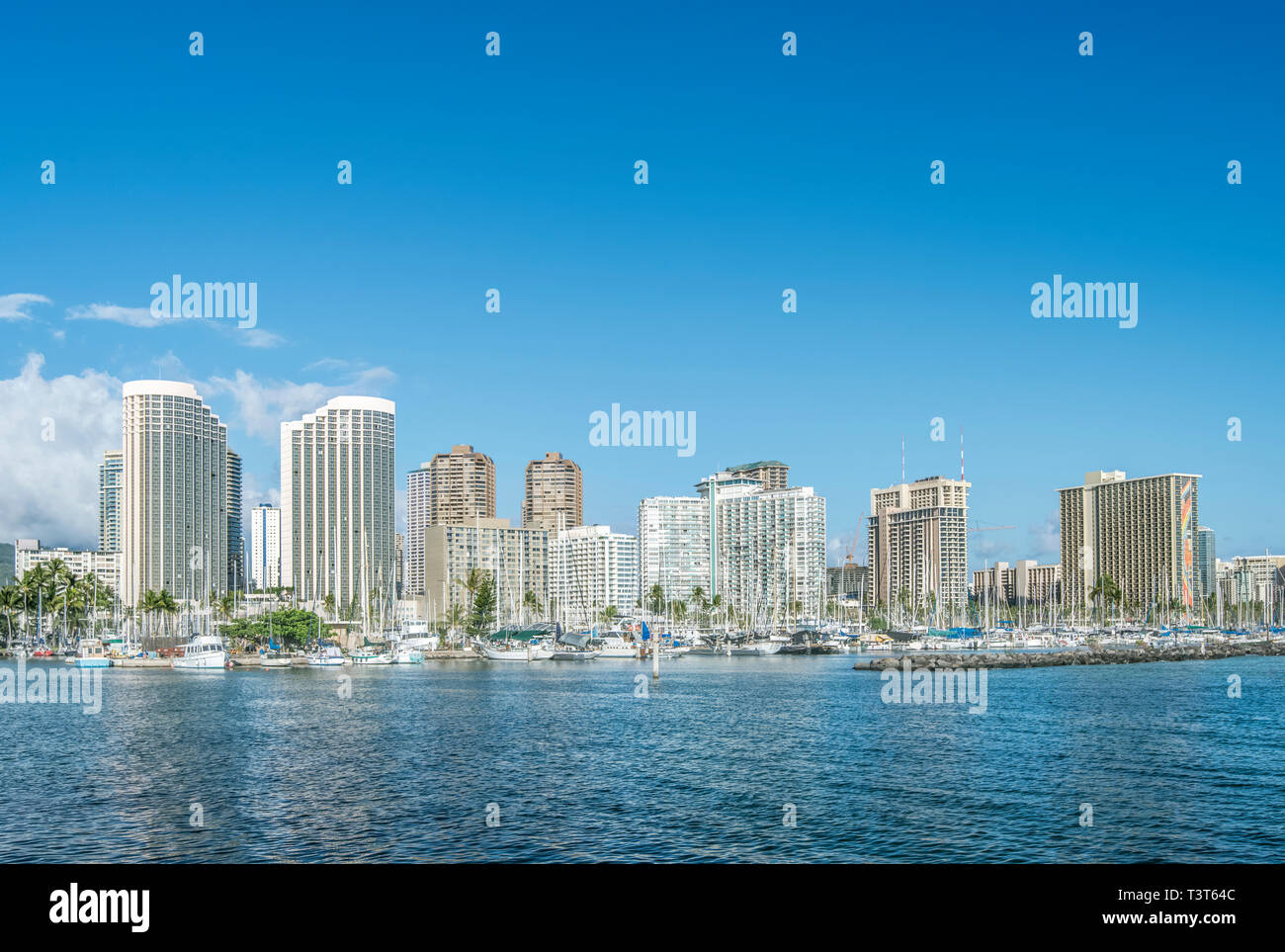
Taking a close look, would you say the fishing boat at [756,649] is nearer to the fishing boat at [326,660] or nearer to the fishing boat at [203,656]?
the fishing boat at [326,660]

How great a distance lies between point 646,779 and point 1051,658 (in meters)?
104

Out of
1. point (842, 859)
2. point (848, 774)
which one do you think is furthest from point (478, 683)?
point (842, 859)

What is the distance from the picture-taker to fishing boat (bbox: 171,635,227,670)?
125250 mm

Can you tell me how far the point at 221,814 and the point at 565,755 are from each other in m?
17.9

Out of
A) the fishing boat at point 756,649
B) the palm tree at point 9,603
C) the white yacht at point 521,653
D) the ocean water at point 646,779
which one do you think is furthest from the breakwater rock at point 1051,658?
the palm tree at point 9,603

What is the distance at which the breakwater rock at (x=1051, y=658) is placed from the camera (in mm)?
122875

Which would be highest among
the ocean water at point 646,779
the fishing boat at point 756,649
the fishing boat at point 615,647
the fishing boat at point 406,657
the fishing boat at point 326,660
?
the ocean water at point 646,779

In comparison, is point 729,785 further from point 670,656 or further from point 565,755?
point 670,656

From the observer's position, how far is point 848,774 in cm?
4481

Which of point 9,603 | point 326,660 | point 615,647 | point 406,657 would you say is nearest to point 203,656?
point 326,660

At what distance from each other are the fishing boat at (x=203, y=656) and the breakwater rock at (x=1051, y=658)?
7170 centimetres

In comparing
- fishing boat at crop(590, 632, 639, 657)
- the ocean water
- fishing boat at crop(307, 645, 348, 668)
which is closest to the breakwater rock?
the ocean water

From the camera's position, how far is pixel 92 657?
135 metres

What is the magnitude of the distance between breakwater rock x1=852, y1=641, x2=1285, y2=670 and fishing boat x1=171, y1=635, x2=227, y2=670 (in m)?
71.7
